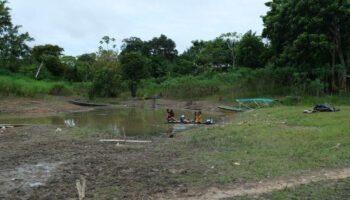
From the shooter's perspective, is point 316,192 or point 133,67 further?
point 133,67

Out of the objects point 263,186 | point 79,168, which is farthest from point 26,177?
point 263,186

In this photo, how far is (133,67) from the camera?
40.8m

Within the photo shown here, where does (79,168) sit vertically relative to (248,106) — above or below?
below

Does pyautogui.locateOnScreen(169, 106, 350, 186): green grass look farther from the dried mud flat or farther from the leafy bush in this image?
the leafy bush

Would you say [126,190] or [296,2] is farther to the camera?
[296,2]

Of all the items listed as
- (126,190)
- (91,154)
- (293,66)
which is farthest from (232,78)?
(126,190)

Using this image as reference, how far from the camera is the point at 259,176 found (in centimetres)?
574

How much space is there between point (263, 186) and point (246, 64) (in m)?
31.1

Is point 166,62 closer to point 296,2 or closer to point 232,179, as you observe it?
point 296,2

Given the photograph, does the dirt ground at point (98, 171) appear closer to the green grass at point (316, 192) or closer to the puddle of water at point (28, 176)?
the puddle of water at point (28, 176)

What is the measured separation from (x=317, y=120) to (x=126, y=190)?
31.3ft

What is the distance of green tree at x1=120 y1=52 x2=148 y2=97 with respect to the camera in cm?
4081

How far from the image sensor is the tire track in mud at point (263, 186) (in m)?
4.83

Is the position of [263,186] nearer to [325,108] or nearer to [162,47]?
[325,108]
